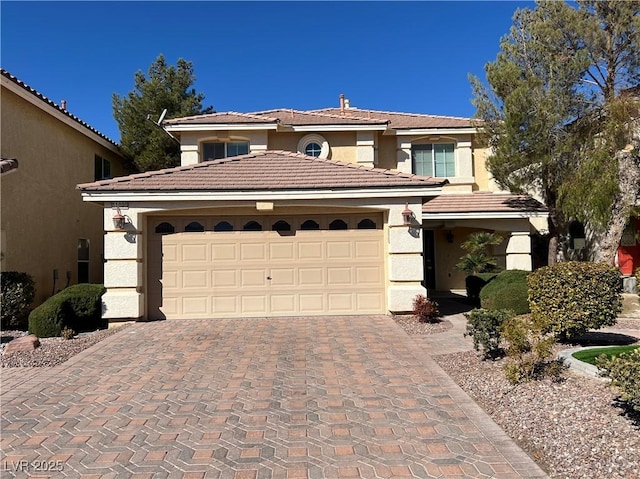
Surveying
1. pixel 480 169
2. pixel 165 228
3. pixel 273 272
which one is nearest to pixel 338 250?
pixel 273 272

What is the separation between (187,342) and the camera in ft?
28.3

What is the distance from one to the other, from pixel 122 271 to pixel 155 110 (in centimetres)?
1371

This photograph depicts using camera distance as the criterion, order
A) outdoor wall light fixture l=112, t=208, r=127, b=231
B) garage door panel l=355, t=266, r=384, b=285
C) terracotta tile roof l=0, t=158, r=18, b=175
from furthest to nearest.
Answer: garage door panel l=355, t=266, r=384, b=285 < terracotta tile roof l=0, t=158, r=18, b=175 < outdoor wall light fixture l=112, t=208, r=127, b=231

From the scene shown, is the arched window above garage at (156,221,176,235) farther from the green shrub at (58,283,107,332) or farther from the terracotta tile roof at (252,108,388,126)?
the terracotta tile roof at (252,108,388,126)

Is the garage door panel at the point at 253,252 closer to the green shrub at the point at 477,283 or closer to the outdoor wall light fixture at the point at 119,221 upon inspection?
the outdoor wall light fixture at the point at 119,221

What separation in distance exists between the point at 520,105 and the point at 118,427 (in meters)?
12.5

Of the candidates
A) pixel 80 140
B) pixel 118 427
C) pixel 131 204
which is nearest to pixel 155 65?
pixel 80 140

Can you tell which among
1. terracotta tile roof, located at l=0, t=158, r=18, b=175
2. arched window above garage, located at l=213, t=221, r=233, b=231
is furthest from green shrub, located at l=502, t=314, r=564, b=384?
terracotta tile roof, located at l=0, t=158, r=18, b=175

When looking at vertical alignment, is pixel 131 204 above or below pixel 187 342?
above

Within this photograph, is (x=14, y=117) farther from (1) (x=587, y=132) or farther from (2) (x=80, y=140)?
(1) (x=587, y=132)

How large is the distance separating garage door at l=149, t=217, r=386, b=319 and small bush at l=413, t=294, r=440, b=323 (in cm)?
105

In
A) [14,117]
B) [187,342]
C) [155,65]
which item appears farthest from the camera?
[155,65]

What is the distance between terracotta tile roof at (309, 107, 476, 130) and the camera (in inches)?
643

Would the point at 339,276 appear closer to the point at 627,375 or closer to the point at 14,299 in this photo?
the point at 627,375
